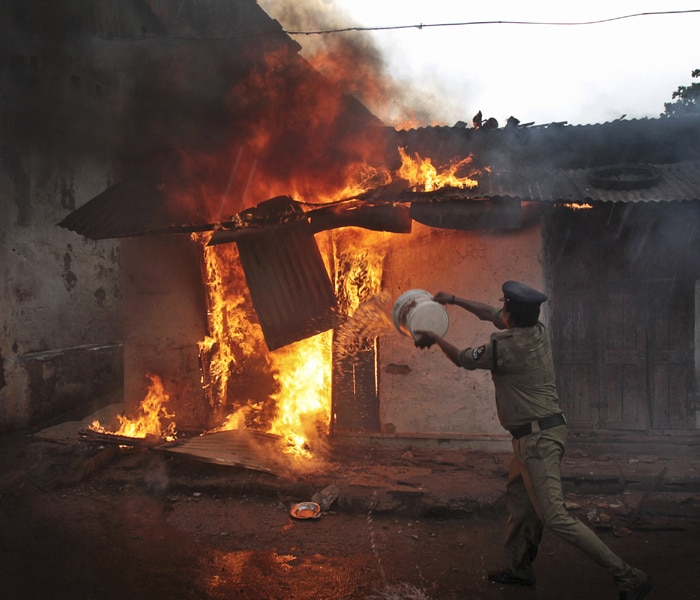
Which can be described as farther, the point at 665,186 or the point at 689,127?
the point at 689,127

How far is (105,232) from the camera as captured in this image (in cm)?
730

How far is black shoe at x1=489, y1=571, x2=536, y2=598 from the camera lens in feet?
14.2

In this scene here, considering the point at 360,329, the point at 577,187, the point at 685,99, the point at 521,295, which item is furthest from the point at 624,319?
the point at 685,99

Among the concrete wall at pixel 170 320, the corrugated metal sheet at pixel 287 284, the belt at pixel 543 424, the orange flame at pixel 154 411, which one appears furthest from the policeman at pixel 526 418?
the orange flame at pixel 154 411

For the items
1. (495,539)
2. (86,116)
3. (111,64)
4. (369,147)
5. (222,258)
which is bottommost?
(495,539)

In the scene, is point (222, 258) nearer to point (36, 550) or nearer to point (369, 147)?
point (369, 147)

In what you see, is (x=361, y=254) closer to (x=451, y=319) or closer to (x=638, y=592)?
(x=451, y=319)

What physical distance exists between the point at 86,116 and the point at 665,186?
9.62 metres

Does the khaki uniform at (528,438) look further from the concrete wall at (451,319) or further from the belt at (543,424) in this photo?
the concrete wall at (451,319)

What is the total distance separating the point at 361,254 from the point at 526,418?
412cm

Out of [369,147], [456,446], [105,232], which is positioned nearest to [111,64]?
[105,232]

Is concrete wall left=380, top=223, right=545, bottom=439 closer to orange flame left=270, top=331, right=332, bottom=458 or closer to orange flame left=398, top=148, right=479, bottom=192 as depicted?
orange flame left=398, top=148, right=479, bottom=192

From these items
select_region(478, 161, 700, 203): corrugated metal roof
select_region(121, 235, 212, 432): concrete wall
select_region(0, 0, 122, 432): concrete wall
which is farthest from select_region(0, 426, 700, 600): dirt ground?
select_region(478, 161, 700, 203): corrugated metal roof

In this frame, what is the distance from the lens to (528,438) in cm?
411
